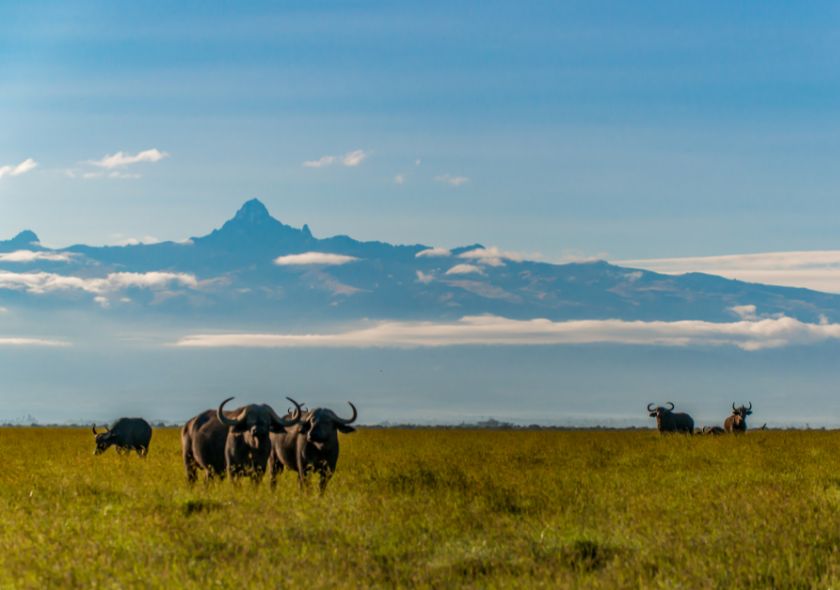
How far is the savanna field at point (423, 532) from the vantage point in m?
10.2

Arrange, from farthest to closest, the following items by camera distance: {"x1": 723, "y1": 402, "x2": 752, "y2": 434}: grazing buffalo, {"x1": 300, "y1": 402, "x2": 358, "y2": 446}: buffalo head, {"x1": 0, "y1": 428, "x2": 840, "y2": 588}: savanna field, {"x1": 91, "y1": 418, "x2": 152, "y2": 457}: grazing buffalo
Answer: {"x1": 723, "y1": 402, "x2": 752, "y2": 434}: grazing buffalo, {"x1": 91, "y1": 418, "x2": 152, "y2": 457}: grazing buffalo, {"x1": 300, "y1": 402, "x2": 358, "y2": 446}: buffalo head, {"x1": 0, "y1": 428, "x2": 840, "y2": 588}: savanna field

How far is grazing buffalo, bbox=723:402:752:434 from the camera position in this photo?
4466cm

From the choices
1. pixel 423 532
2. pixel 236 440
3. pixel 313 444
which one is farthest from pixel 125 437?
pixel 423 532

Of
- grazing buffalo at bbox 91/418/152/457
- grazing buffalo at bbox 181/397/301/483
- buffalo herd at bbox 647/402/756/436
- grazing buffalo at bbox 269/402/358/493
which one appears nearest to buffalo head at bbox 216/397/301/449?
grazing buffalo at bbox 181/397/301/483

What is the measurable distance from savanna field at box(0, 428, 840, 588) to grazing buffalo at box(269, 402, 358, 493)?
50 centimetres

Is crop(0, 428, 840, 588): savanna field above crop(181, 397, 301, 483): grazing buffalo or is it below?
below

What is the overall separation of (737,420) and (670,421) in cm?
289

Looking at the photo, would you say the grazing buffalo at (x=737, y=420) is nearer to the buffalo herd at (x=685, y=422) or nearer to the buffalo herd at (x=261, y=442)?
the buffalo herd at (x=685, y=422)

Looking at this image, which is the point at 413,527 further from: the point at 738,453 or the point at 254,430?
the point at 738,453

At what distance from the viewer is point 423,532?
1256 centimetres

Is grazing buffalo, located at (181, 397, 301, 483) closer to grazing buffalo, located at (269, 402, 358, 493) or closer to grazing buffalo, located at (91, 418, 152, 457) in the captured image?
grazing buffalo, located at (269, 402, 358, 493)

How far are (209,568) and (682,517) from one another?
648cm

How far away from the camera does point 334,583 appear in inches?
391

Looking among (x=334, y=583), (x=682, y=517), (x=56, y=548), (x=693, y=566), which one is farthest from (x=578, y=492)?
(x=56, y=548)
